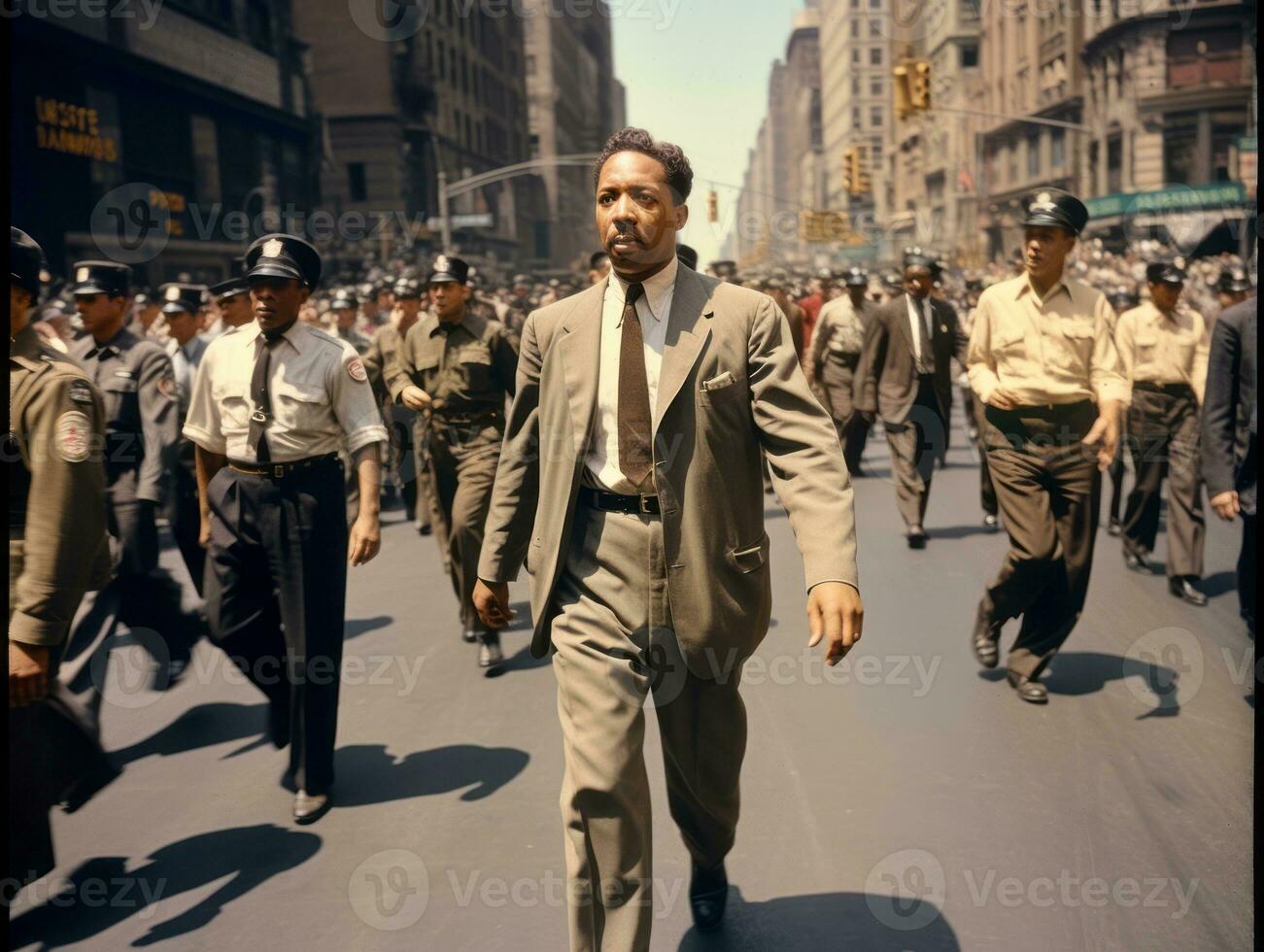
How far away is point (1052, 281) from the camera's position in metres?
6.08

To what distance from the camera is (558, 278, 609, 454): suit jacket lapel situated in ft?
11.1

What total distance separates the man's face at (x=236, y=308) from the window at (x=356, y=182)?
53095 mm

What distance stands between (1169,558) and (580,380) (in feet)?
19.9

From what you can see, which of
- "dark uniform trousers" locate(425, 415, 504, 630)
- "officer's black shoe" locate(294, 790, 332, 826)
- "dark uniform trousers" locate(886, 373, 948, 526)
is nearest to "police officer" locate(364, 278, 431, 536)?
"dark uniform trousers" locate(425, 415, 504, 630)

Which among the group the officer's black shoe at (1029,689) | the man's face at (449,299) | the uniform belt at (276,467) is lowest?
the officer's black shoe at (1029,689)

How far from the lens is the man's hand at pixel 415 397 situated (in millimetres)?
7164

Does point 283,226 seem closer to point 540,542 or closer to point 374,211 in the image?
point 374,211

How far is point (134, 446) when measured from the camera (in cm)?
617

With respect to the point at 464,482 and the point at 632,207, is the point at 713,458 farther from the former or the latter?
the point at 464,482

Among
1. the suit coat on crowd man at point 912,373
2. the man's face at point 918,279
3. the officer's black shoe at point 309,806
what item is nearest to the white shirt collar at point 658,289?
the officer's black shoe at point 309,806

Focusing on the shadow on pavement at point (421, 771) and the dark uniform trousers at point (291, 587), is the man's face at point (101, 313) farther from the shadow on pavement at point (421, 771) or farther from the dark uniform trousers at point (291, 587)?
the shadow on pavement at point (421, 771)

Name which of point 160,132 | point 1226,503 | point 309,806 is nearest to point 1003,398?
point 1226,503

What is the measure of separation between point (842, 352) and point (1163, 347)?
4.21 metres

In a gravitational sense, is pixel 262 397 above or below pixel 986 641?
above
